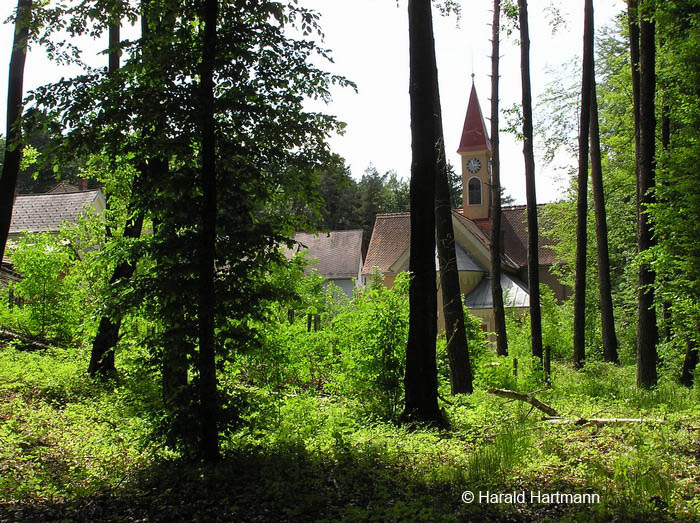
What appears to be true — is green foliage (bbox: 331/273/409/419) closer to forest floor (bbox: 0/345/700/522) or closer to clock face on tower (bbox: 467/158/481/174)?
forest floor (bbox: 0/345/700/522)

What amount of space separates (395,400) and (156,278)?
4334 mm

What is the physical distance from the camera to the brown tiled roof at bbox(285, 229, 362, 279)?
44156mm

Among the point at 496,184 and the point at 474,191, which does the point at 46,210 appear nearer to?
the point at 496,184

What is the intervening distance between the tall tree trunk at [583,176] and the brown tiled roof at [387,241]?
20.9 meters

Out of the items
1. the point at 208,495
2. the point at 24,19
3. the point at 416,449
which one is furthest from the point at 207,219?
the point at 24,19

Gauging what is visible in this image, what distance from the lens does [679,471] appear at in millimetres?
5848

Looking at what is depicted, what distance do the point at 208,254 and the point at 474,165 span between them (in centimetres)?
3596

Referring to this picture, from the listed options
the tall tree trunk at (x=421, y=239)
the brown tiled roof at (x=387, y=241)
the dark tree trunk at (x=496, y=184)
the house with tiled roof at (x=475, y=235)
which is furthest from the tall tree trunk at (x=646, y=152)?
the brown tiled roof at (x=387, y=241)

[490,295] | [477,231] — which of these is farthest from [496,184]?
[477,231]

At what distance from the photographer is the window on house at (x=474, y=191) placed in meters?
40.3

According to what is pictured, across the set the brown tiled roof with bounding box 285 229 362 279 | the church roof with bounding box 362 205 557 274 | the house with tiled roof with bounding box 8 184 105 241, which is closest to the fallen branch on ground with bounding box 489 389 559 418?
the church roof with bounding box 362 205 557 274

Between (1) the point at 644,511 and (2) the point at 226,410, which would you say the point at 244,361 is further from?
(1) the point at 644,511

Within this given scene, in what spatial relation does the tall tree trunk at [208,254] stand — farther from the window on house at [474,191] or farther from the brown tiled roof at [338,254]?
the brown tiled roof at [338,254]

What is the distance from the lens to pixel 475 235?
35031mm
